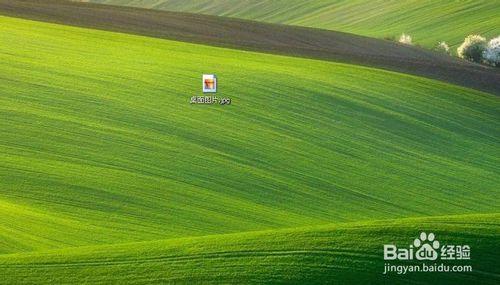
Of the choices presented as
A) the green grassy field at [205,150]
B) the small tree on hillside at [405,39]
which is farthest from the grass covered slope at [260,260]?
the small tree on hillside at [405,39]

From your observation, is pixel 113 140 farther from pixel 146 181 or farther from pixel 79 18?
pixel 79 18

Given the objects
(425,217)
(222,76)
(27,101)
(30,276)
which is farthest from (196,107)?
(30,276)

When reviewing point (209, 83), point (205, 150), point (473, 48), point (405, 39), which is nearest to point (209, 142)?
point (205, 150)

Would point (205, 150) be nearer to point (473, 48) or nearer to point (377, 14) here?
point (473, 48)

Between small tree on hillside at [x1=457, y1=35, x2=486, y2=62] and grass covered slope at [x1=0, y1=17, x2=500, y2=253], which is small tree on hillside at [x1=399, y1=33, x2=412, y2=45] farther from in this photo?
grass covered slope at [x1=0, y1=17, x2=500, y2=253]

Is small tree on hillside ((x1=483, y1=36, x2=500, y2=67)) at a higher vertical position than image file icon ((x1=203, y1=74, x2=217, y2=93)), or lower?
higher

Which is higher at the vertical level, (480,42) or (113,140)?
(480,42)

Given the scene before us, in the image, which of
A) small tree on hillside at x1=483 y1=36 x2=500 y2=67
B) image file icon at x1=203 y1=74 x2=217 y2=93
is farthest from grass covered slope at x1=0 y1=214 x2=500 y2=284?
small tree on hillside at x1=483 y1=36 x2=500 y2=67
